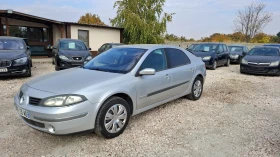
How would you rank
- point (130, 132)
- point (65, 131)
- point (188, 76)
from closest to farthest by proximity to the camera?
1. point (65, 131)
2. point (130, 132)
3. point (188, 76)

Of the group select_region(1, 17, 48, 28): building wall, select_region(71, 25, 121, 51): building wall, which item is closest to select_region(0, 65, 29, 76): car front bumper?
select_region(71, 25, 121, 51): building wall

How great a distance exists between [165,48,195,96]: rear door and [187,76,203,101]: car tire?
0.35m

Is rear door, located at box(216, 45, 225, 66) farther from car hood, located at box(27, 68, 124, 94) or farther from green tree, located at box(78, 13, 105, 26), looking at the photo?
green tree, located at box(78, 13, 105, 26)

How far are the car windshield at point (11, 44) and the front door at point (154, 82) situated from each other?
6635 mm

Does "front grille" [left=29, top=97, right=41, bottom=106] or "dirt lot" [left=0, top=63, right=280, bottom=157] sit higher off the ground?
"front grille" [left=29, top=97, right=41, bottom=106]

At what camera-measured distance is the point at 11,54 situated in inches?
302

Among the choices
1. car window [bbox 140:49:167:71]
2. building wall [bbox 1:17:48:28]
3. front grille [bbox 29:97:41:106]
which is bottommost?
front grille [bbox 29:97:41:106]

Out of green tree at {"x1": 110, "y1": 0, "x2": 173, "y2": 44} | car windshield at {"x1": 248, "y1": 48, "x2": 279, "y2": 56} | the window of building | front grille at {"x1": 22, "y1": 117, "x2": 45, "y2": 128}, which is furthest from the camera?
green tree at {"x1": 110, "y1": 0, "x2": 173, "y2": 44}

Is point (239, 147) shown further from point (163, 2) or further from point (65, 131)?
point (163, 2)

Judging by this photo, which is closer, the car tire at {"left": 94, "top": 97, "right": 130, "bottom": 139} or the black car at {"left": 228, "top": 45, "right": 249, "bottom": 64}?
the car tire at {"left": 94, "top": 97, "right": 130, "bottom": 139}

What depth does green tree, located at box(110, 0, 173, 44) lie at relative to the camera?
19.4 meters

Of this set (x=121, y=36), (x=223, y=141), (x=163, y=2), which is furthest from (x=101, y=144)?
(x=163, y=2)

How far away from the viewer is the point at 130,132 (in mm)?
3707

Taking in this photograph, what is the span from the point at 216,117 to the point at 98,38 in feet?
49.5
